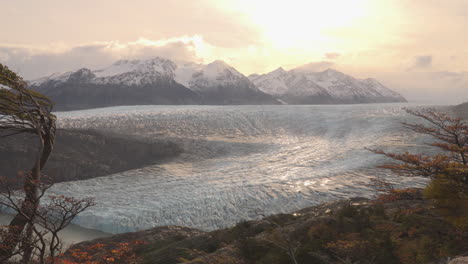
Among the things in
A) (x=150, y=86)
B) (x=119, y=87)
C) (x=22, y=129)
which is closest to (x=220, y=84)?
(x=150, y=86)

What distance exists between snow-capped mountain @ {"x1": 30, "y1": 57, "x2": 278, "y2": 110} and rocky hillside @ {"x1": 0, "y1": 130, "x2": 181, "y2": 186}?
311ft

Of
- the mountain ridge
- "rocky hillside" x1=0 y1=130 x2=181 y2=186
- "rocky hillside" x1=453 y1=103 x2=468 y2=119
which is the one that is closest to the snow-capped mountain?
the mountain ridge

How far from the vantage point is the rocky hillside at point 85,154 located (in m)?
27.7

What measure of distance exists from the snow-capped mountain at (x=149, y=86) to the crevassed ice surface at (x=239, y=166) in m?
96.5

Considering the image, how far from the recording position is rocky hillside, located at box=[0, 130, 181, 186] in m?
27.7

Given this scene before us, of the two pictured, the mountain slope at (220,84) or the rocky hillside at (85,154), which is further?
the mountain slope at (220,84)

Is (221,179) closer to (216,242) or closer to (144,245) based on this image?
(144,245)

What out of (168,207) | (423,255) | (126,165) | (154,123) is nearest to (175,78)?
(154,123)

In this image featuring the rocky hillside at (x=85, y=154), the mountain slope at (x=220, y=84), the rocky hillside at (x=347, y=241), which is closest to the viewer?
the rocky hillside at (x=347, y=241)

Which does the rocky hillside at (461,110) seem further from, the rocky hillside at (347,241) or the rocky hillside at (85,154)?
the rocky hillside at (347,241)

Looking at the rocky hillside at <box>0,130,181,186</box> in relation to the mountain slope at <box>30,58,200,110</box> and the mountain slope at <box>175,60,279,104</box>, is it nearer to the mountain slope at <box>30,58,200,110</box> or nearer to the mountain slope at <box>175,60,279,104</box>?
the mountain slope at <box>30,58,200,110</box>

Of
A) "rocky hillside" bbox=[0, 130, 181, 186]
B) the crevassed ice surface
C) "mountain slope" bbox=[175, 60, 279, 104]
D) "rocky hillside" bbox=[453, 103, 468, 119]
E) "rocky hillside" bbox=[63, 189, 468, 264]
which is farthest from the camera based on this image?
"mountain slope" bbox=[175, 60, 279, 104]

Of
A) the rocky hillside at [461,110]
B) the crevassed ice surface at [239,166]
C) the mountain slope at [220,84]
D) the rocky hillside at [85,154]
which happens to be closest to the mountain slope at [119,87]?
the mountain slope at [220,84]

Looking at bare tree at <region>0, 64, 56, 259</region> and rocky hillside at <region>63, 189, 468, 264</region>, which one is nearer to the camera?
rocky hillside at <region>63, 189, 468, 264</region>
